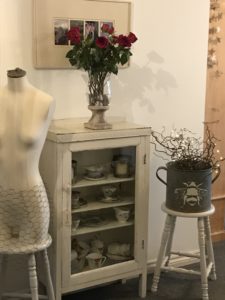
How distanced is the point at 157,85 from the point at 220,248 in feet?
4.68

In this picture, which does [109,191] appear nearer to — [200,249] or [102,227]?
[102,227]

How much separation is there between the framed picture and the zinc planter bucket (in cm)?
89

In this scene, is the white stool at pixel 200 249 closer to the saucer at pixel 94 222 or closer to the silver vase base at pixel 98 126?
the saucer at pixel 94 222

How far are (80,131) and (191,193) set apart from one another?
75 centimetres

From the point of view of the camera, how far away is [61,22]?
9.01ft

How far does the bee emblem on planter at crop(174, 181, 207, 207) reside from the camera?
286cm

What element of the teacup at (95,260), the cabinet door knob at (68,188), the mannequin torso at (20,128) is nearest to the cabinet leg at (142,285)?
the teacup at (95,260)

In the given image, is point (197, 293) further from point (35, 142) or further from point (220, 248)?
point (35, 142)

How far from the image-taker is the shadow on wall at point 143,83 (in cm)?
308

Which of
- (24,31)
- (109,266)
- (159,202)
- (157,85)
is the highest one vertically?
(24,31)

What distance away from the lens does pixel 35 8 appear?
2.66 m

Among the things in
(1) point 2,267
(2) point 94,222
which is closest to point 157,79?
(2) point 94,222

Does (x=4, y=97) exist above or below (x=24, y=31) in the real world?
below

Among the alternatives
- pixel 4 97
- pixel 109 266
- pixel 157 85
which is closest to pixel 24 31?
pixel 4 97
